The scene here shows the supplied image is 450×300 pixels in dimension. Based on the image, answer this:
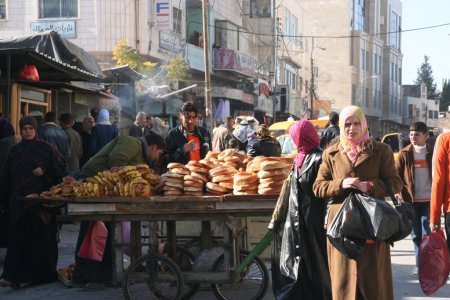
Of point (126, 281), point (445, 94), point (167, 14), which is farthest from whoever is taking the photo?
point (445, 94)

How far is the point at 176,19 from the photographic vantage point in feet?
119

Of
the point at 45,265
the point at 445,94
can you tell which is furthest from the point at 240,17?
the point at 445,94

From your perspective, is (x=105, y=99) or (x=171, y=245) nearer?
(x=171, y=245)

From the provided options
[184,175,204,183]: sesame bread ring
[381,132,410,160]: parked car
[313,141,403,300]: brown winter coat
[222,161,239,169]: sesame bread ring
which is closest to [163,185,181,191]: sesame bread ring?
[184,175,204,183]: sesame bread ring

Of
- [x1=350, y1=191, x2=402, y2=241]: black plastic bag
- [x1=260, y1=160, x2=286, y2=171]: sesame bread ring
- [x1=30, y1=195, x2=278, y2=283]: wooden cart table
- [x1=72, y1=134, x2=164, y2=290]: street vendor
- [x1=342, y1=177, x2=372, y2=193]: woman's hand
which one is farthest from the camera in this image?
[x1=72, y1=134, x2=164, y2=290]: street vendor

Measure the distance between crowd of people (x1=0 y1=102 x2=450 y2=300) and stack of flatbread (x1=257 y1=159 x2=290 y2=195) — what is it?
60cm

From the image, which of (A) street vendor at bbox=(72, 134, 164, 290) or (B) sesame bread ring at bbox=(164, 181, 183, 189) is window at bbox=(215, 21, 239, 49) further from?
(B) sesame bread ring at bbox=(164, 181, 183, 189)

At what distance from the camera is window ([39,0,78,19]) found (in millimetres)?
32312

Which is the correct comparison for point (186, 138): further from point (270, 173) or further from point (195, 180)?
point (270, 173)

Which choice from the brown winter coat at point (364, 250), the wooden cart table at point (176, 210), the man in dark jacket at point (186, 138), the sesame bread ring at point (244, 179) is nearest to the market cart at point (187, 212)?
the wooden cart table at point (176, 210)

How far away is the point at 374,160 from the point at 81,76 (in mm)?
9551

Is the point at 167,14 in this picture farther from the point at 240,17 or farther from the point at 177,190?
the point at 177,190

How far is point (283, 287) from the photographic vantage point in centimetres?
670

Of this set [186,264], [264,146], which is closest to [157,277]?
[186,264]
